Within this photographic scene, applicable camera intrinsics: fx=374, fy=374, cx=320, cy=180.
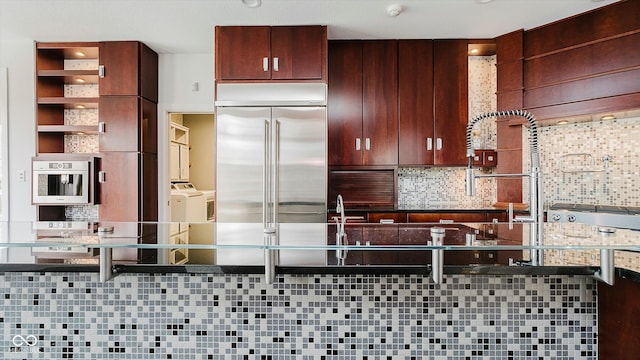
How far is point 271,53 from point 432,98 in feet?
5.26

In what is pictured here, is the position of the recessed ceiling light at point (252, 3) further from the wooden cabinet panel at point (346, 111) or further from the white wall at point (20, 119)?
the white wall at point (20, 119)

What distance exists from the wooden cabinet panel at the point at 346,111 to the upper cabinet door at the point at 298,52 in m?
0.42

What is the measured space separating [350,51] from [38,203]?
3417 mm

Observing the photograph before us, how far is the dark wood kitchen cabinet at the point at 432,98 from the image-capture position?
3660 millimetres

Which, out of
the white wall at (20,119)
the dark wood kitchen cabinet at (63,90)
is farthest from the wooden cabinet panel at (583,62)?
the white wall at (20,119)

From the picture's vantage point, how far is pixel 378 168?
3.72 metres

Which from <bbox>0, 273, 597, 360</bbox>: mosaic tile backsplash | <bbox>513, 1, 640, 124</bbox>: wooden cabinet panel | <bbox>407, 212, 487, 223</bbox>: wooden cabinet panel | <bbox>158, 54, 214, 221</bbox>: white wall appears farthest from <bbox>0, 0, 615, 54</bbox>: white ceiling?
<bbox>0, 273, 597, 360</bbox>: mosaic tile backsplash

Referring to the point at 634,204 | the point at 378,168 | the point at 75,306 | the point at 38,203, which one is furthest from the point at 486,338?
the point at 38,203

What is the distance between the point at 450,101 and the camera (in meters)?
3.66

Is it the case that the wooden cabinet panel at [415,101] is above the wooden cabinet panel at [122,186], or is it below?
above

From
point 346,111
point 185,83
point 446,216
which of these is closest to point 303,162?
point 346,111

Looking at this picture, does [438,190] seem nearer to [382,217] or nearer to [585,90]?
[382,217]

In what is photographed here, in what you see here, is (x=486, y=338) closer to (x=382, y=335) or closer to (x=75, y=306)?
(x=382, y=335)

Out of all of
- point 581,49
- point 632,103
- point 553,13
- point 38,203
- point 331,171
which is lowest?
point 38,203
